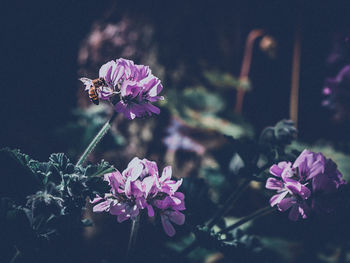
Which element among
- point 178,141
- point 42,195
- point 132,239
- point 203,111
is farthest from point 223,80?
point 42,195

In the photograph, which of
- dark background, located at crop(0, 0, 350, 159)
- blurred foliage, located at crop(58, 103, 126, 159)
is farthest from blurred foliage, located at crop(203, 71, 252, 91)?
blurred foliage, located at crop(58, 103, 126, 159)

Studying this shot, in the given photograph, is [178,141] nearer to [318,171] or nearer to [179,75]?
[179,75]

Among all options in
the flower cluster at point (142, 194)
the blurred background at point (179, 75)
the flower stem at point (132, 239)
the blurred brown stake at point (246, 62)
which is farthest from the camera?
the blurred brown stake at point (246, 62)

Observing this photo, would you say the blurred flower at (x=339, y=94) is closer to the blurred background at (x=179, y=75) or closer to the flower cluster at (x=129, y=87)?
the blurred background at (x=179, y=75)

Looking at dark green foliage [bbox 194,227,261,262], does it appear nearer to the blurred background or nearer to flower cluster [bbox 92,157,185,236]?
flower cluster [bbox 92,157,185,236]

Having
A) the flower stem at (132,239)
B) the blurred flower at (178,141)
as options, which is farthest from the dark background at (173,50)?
the flower stem at (132,239)
